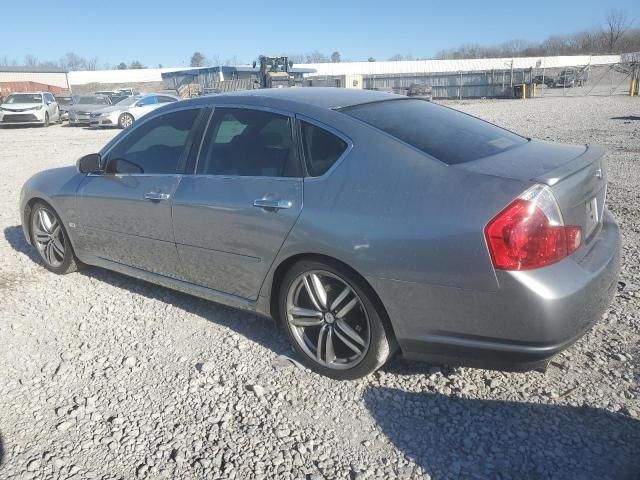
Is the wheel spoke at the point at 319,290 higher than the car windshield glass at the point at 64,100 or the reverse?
the reverse

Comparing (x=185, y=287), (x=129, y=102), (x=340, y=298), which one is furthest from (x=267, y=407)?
(x=129, y=102)

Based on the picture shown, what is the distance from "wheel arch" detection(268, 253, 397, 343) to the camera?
276 centimetres

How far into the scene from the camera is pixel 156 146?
3963mm

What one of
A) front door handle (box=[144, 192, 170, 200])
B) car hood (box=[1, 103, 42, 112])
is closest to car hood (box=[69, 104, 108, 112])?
car hood (box=[1, 103, 42, 112])

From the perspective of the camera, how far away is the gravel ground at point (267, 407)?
7.94 feet

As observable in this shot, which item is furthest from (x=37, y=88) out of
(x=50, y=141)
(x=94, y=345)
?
(x=94, y=345)

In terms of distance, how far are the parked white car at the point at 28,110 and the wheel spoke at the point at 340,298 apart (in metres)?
25.7

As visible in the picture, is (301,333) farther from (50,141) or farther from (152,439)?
(50,141)

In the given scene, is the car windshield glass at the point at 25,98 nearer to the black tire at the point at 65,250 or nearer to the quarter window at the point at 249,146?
the black tire at the point at 65,250

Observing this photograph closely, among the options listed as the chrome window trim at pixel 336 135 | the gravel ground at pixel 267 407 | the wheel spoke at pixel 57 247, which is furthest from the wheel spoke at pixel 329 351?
the wheel spoke at pixel 57 247

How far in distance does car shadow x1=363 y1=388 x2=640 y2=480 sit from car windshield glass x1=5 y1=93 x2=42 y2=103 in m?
27.2

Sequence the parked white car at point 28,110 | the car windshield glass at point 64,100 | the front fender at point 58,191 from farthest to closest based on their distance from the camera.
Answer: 1. the car windshield glass at point 64,100
2. the parked white car at point 28,110
3. the front fender at point 58,191

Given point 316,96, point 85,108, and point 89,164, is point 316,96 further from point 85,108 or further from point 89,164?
point 85,108

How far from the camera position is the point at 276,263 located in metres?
3.09
